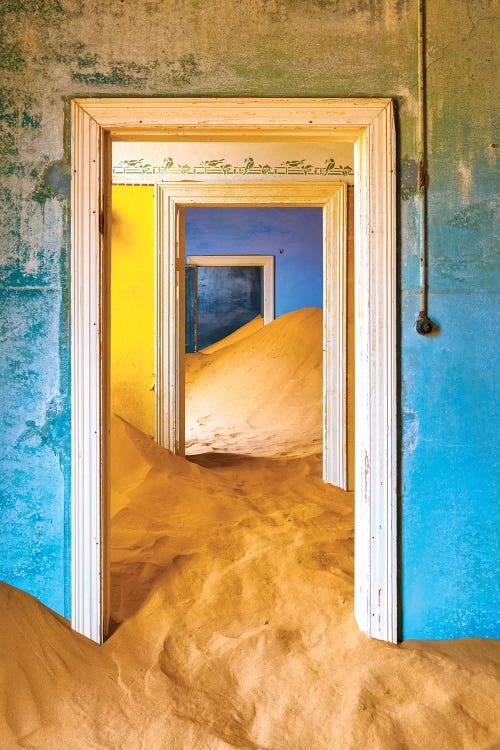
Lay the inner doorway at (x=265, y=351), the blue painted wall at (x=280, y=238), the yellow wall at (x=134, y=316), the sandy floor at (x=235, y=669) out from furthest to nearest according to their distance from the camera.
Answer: the blue painted wall at (x=280, y=238)
the inner doorway at (x=265, y=351)
the yellow wall at (x=134, y=316)
the sandy floor at (x=235, y=669)

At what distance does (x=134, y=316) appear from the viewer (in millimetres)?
5320

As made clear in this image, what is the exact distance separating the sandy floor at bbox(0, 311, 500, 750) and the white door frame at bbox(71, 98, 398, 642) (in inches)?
7.9

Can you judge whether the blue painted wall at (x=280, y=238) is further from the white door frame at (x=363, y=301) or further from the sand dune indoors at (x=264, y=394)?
the white door frame at (x=363, y=301)

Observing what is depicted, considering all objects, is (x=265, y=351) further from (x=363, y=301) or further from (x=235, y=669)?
(x=235, y=669)

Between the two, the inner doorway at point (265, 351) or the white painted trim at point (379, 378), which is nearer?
the white painted trim at point (379, 378)

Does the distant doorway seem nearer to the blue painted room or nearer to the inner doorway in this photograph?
the inner doorway

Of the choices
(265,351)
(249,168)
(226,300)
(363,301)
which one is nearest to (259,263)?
(265,351)

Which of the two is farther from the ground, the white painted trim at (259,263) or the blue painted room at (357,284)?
the white painted trim at (259,263)

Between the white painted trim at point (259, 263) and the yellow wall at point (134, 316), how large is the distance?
5267 mm

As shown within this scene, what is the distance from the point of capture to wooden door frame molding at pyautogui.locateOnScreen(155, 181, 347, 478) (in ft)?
16.2

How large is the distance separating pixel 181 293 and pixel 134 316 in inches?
20.1

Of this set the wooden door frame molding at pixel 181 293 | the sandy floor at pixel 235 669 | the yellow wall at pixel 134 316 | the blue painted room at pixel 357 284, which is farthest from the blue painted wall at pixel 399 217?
the yellow wall at pixel 134 316

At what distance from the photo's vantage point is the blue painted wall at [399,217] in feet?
7.79

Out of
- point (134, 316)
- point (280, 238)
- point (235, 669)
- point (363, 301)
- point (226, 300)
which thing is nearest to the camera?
point (235, 669)
